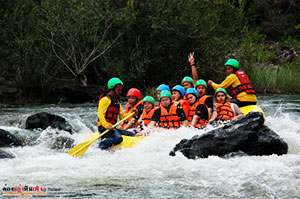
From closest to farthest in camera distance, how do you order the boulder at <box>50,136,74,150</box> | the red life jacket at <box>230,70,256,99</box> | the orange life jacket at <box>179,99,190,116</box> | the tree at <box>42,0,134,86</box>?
the orange life jacket at <box>179,99,190,116</box> → the boulder at <box>50,136,74,150</box> → the red life jacket at <box>230,70,256,99</box> → the tree at <box>42,0,134,86</box>

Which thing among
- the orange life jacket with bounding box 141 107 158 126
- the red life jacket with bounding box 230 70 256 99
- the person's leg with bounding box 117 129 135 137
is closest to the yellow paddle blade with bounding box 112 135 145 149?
the person's leg with bounding box 117 129 135 137

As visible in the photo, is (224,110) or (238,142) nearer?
(238,142)

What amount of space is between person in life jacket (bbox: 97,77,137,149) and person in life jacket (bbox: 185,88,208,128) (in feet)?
4.44

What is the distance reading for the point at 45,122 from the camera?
32.3ft

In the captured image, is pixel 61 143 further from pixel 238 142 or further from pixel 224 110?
pixel 238 142

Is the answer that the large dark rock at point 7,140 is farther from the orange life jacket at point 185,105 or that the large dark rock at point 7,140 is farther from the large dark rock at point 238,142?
the large dark rock at point 238,142

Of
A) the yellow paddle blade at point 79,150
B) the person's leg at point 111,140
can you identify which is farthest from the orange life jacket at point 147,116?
the yellow paddle blade at point 79,150

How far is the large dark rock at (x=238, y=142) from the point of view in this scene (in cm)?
640

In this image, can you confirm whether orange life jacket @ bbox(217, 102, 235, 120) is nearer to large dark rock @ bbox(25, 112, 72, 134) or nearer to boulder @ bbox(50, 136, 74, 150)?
boulder @ bbox(50, 136, 74, 150)

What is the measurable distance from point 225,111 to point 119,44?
28.9 ft

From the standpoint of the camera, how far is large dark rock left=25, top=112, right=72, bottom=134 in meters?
9.77

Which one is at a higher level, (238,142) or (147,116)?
(147,116)

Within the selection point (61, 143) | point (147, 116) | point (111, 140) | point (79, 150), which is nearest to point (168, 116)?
point (147, 116)

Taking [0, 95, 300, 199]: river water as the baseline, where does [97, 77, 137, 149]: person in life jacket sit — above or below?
above
